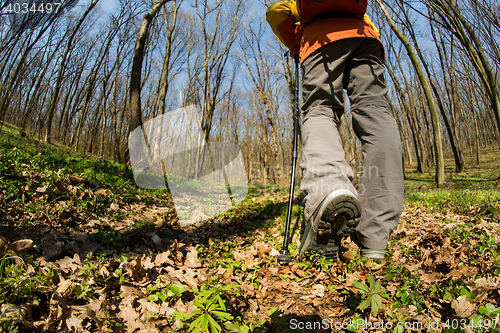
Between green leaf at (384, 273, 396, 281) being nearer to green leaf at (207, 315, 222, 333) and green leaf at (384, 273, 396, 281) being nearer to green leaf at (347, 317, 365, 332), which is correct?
green leaf at (347, 317, 365, 332)

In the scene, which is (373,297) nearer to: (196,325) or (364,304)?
(364,304)

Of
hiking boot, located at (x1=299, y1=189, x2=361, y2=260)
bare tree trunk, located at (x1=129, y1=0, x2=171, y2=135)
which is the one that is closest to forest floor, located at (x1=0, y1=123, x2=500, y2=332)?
hiking boot, located at (x1=299, y1=189, x2=361, y2=260)

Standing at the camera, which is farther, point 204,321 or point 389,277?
point 389,277

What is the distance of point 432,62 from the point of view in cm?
2000

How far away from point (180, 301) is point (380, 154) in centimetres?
153

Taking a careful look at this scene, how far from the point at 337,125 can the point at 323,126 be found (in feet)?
0.53

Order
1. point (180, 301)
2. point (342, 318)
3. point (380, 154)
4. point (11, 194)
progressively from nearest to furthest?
point (342, 318) → point (180, 301) → point (380, 154) → point (11, 194)

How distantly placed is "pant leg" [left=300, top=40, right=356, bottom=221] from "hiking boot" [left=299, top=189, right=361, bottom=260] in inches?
3.6

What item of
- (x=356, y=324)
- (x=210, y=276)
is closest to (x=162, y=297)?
(x=210, y=276)

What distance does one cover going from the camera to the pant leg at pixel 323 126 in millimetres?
1613

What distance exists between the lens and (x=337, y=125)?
1847 mm

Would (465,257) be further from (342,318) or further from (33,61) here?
(33,61)

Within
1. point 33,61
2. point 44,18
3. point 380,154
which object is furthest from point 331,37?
point 33,61

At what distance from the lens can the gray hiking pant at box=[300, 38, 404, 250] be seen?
1.66 m
